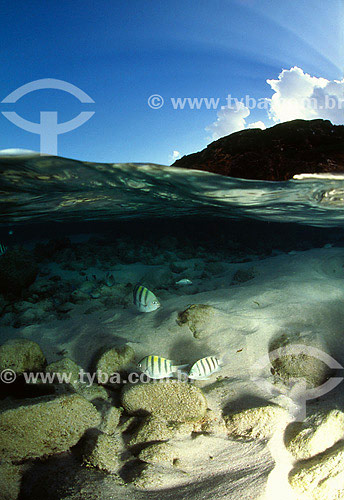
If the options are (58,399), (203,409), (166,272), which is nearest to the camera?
(58,399)

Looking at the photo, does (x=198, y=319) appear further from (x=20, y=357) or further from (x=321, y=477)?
(x=20, y=357)

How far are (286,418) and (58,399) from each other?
3.33m

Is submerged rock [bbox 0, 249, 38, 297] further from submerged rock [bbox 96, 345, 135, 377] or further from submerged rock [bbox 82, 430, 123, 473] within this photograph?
submerged rock [bbox 82, 430, 123, 473]

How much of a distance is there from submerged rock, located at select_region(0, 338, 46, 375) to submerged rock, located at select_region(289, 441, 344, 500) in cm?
445

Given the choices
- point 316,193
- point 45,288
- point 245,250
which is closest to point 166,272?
point 45,288

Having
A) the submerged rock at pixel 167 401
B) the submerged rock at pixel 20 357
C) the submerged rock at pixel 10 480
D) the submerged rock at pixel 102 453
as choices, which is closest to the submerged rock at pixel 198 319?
the submerged rock at pixel 167 401

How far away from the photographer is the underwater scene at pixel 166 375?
9.46 ft

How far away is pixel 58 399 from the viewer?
11.5 feet

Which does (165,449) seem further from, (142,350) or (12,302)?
(12,302)

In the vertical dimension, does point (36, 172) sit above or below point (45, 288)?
above

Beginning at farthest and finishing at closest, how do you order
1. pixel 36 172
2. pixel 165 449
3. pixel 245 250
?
pixel 245 250 < pixel 36 172 < pixel 165 449

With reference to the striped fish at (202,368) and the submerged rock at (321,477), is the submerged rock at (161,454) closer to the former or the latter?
the striped fish at (202,368)

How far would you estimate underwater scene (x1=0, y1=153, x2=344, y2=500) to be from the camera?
9.46 feet

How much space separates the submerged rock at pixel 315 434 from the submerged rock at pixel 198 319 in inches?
112
